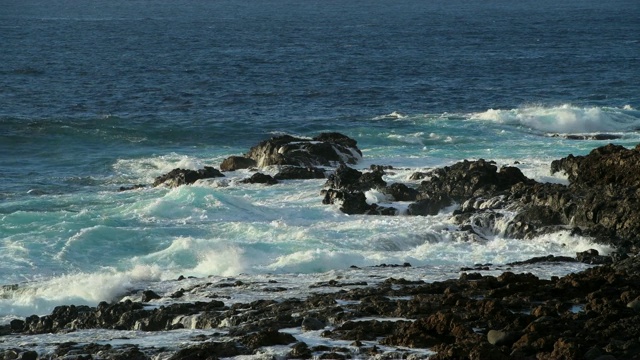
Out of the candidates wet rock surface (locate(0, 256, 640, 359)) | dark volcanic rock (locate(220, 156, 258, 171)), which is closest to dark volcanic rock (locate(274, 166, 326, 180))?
dark volcanic rock (locate(220, 156, 258, 171))

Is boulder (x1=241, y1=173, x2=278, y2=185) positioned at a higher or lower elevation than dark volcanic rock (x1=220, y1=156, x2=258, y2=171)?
lower

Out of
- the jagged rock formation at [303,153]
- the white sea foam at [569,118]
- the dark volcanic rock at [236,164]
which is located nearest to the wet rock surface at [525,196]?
the jagged rock formation at [303,153]

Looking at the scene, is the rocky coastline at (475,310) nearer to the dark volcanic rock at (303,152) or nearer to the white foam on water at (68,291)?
the white foam on water at (68,291)

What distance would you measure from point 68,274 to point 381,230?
316 inches

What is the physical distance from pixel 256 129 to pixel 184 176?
42.7ft

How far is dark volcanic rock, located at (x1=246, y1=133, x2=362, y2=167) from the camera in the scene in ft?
134

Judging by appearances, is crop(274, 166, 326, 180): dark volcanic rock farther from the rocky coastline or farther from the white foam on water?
the white foam on water

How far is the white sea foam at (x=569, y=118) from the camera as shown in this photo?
52031 millimetres

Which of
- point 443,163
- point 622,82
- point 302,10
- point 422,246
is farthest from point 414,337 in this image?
point 302,10

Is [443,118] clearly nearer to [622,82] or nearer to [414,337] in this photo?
[622,82]

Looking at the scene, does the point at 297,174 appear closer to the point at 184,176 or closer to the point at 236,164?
the point at 236,164

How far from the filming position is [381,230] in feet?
105

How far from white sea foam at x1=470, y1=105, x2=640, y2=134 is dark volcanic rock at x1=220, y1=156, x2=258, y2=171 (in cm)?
1500

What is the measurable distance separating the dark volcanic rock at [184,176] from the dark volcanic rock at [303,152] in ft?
6.27
